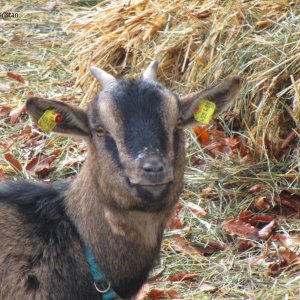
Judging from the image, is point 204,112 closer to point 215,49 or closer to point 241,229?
point 241,229

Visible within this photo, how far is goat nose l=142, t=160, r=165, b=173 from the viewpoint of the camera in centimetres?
519

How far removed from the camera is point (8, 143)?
9211mm

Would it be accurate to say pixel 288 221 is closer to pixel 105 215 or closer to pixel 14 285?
pixel 105 215

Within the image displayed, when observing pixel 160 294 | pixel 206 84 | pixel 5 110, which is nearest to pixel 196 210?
pixel 160 294

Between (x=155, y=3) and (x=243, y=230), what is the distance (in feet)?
12.5

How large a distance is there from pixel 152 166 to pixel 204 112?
938mm

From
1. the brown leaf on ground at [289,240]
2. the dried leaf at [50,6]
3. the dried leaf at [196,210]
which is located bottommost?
the dried leaf at [50,6]

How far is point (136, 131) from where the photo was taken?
213 inches

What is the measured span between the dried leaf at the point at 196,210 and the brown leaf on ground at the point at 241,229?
12.2 inches

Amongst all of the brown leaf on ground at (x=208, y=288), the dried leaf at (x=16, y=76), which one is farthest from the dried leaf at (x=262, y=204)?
the dried leaf at (x=16, y=76)

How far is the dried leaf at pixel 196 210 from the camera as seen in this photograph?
25.8ft

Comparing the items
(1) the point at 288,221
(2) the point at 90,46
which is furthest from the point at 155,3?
(1) the point at 288,221

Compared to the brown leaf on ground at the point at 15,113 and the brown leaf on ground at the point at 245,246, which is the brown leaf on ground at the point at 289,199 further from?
the brown leaf on ground at the point at 15,113

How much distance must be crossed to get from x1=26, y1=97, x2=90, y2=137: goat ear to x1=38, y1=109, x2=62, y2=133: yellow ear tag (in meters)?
0.02
